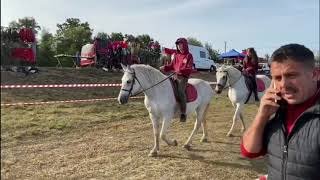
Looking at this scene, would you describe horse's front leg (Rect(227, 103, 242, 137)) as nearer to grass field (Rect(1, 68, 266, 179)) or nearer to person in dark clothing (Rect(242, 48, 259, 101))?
grass field (Rect(1, 68, 266, 179))

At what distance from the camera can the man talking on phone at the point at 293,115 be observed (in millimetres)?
2176

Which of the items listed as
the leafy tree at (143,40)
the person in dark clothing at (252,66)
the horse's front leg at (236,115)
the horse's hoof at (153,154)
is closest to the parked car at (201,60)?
the leafy tree at (143,40)

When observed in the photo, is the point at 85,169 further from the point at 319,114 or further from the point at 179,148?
the point at 319,114

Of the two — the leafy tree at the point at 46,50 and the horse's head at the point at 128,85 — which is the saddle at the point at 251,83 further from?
the leafy tree at the point at 46,50

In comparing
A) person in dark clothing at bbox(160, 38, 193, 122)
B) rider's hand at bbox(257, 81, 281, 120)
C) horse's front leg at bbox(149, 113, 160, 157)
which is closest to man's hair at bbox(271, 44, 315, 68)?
rider's hand at bbox(257, 81, 281, 120)

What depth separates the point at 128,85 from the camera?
8.20 meters

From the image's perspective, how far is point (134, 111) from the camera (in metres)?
14.7

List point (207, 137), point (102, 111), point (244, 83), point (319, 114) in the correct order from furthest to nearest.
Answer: point (102, 111)
point (244, 83)
point (207, 137)
point (319, 114)

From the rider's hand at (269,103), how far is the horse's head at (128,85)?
19.5ft

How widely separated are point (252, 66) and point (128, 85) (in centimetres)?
524

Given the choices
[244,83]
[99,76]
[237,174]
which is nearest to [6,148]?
[237,174]

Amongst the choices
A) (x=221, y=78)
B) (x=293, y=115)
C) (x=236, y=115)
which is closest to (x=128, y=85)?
(x=236, y=115)

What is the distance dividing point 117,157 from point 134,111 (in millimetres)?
6359

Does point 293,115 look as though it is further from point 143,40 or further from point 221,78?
point 143,40
